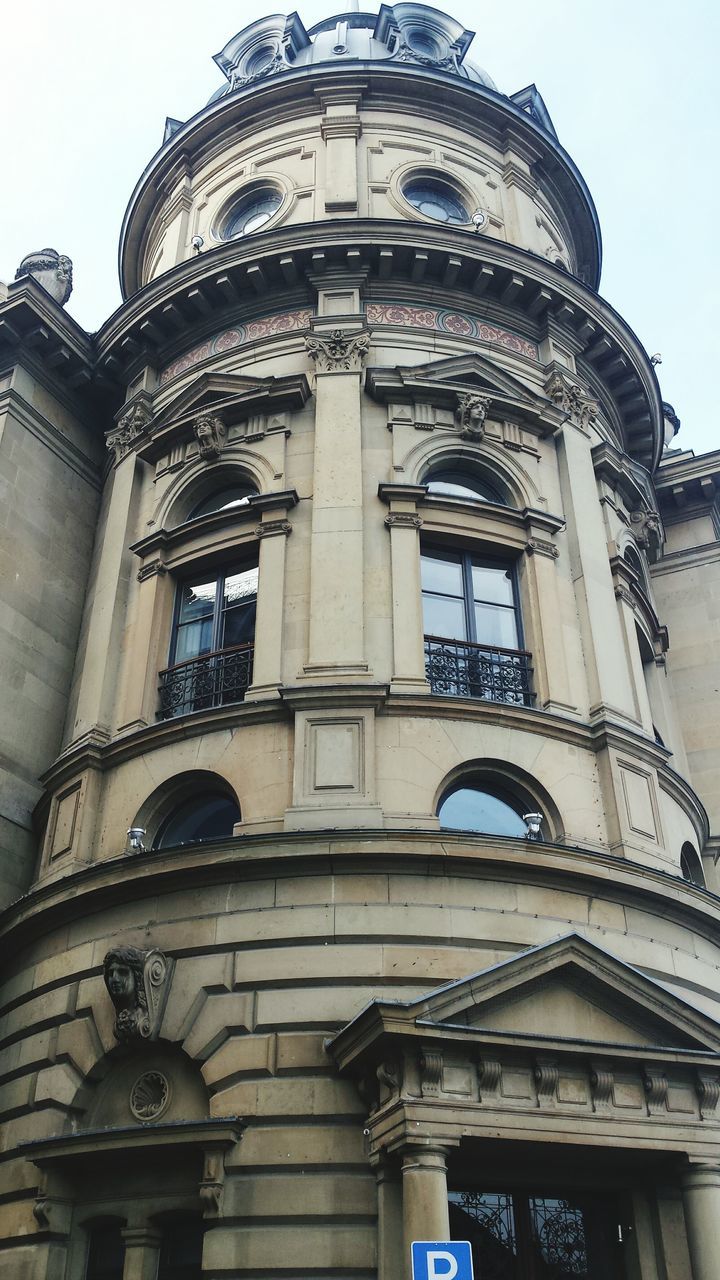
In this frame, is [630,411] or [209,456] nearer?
[209,456]

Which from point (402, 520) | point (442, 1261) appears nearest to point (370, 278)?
point (402, 520)

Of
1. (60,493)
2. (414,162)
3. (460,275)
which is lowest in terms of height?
(60,493)

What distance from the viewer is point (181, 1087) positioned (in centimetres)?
1488

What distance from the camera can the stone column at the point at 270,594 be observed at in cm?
1748

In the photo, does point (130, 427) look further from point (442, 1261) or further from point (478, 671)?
point (442, 1261)

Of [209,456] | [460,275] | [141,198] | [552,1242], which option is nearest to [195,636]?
[209,456]

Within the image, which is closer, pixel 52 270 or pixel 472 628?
pixel 472 628

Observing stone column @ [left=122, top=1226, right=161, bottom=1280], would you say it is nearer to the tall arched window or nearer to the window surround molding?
the window surround molding

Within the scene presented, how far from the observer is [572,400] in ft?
72.6

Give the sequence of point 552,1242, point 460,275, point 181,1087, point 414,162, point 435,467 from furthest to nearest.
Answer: point 414,162 → point 460,275 → point 435,467 → point 181,1087 → point 552,1242

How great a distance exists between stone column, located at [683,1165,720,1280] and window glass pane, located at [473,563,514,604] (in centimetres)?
915

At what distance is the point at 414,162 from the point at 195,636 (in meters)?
12.1

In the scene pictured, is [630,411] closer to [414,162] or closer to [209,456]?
[414,162]

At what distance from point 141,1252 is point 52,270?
19876mm
